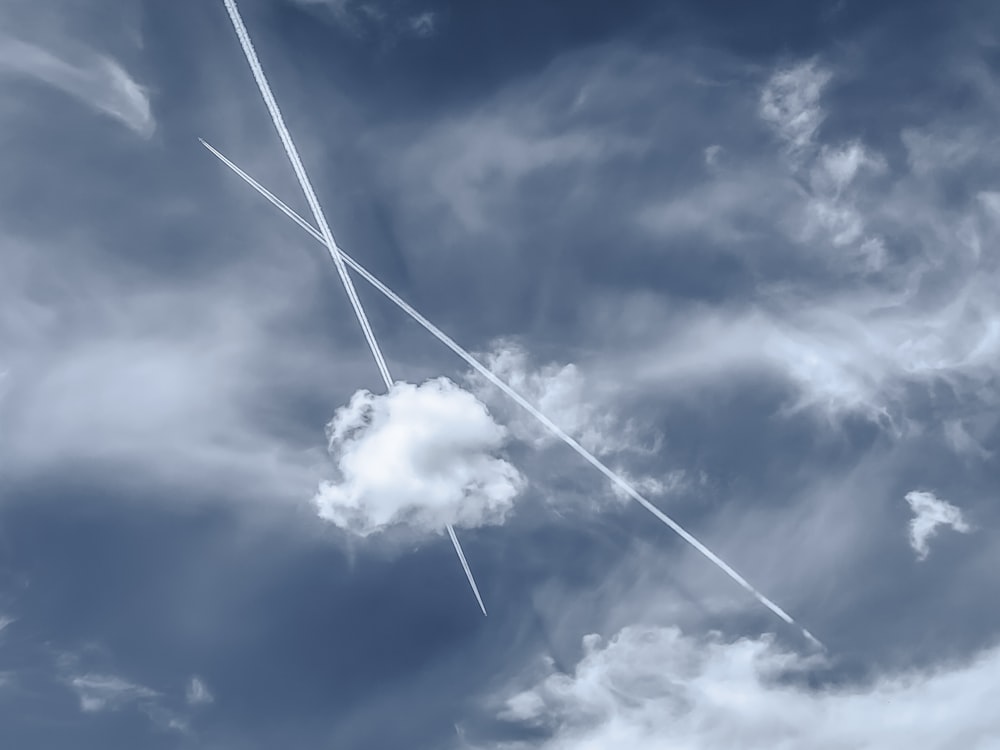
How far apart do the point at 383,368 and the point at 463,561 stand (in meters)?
47.9

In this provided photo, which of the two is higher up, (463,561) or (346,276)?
(346,276)

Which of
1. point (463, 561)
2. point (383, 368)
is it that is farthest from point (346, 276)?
point (463, 561)

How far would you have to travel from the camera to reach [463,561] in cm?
14162

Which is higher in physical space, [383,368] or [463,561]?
[383,368]

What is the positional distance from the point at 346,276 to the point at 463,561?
68100 millimetres

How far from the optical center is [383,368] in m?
130

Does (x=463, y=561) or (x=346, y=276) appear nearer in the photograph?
(x=346, y=276)

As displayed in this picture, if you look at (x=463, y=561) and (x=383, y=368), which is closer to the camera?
(x=383, y=368)

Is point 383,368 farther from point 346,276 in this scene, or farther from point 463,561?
point 463,561

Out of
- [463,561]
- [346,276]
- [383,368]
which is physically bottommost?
[463,561]

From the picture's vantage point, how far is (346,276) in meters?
122
